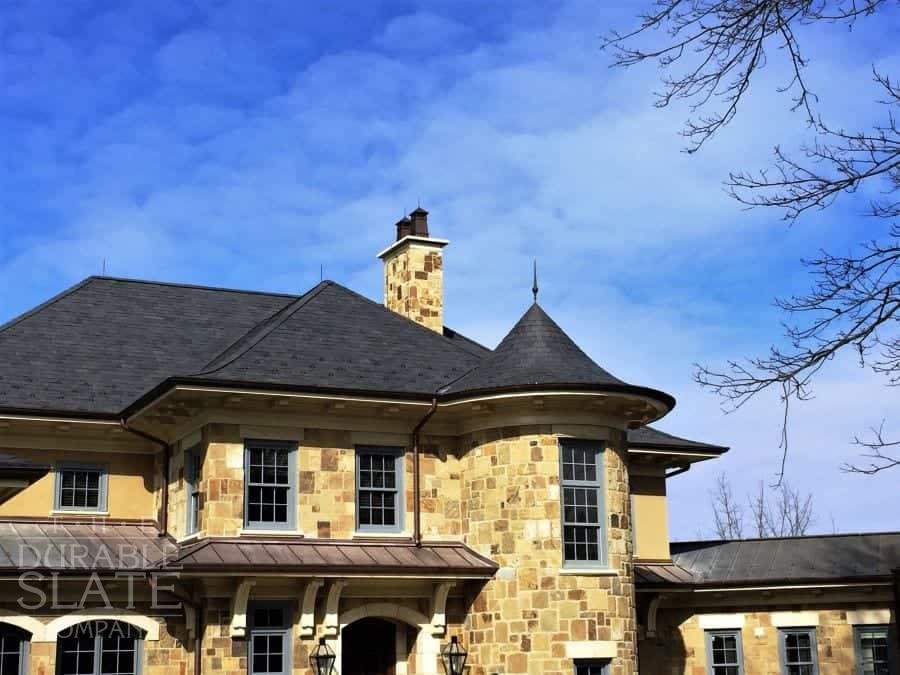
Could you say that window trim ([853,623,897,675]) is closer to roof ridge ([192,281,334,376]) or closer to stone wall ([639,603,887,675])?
stone wall ([639,603,887,675])

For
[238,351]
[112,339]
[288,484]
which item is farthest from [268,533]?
Result: [112,339]

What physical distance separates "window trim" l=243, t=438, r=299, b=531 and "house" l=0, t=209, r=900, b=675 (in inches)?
1.1

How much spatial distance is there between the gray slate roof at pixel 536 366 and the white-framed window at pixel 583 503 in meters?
1.04

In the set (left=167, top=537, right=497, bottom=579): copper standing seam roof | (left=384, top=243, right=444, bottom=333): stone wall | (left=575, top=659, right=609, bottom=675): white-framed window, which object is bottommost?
(left=575, top=659, right=609, bottom=675): white-framed window

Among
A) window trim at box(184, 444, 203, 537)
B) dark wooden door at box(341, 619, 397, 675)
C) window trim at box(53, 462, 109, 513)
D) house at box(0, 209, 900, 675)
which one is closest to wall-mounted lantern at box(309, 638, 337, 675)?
house at box(0, 209, 900, 675)

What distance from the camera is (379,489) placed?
18.1m

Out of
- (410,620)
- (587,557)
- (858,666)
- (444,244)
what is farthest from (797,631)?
(444,244)

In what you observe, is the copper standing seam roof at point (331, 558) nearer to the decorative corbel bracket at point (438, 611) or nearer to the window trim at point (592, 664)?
the decorative corbel bracket at point (438, 611)

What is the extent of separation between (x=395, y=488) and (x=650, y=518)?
6.14m

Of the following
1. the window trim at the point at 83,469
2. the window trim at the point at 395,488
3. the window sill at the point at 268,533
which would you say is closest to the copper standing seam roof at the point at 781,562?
the window trim at the point at 395,488

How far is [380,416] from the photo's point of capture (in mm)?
18094

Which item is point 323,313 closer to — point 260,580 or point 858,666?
point 260,580

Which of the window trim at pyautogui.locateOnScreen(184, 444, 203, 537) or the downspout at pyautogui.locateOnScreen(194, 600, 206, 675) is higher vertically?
the window trim at pyautogui.locateOnScreen(184, 444, 203, 537)

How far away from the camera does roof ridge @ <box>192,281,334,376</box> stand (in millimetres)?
17938
